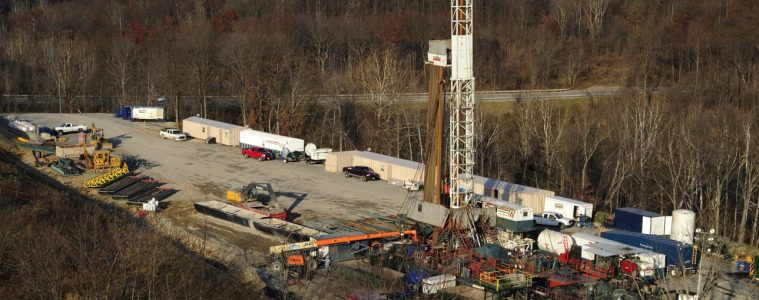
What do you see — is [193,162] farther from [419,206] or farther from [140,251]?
[140,251]

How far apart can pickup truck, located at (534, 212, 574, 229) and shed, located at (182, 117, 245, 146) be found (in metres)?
17.7

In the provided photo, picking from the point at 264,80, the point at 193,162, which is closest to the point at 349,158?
the point at 193,162

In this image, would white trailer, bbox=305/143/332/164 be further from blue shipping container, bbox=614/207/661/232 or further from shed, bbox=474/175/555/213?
blue shipping container, bbox=614/207/661/232

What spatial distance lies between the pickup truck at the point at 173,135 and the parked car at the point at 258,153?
16.7ft

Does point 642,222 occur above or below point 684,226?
below

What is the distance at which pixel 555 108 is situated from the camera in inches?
2100

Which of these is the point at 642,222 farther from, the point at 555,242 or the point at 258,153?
the point at 258,153

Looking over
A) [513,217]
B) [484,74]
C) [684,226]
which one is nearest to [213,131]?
[513,217]

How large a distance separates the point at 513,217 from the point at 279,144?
48.1 feet

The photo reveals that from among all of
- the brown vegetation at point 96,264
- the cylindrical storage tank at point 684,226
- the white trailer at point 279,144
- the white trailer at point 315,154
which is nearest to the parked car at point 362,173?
the white trailer at point 315,154

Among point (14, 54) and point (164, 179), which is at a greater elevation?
point (14, 54)

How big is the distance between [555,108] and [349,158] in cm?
2110

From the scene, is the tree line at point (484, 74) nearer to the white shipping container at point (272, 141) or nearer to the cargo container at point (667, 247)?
the cargo container at point (667, 247)

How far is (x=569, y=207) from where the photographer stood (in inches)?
1140
